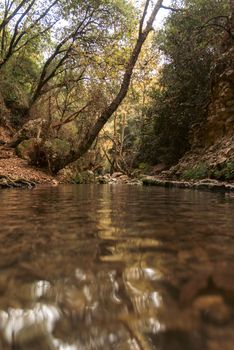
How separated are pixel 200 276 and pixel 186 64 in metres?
16.1

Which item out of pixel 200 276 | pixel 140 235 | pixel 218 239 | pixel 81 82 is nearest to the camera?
pixel 200 276

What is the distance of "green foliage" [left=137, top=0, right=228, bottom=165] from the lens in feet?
48.8

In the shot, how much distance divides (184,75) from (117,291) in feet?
54.8

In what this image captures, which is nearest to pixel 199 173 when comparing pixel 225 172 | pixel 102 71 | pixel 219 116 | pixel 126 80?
pixel 225 172

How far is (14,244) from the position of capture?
6.56 ft

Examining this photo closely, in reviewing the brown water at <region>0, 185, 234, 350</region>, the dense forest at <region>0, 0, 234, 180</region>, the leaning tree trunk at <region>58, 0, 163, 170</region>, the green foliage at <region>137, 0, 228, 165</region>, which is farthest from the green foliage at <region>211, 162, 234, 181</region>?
the brown water at <region>0, 185, 234, 350</region>

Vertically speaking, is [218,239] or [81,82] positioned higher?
[81,82]

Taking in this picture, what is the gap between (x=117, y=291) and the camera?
4.00 feet

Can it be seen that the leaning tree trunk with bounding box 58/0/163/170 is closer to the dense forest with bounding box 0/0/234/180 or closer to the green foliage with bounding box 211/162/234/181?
the dense forest with bounding box 0/0/234/180

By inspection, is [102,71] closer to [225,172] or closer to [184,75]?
[184,75]

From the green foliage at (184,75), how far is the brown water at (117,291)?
44.5 ft

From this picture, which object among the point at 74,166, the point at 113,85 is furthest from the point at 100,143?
the point at 113,85

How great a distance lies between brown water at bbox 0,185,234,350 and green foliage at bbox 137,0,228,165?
13567 mm

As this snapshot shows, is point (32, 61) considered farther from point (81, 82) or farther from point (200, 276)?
point (200, 276)
